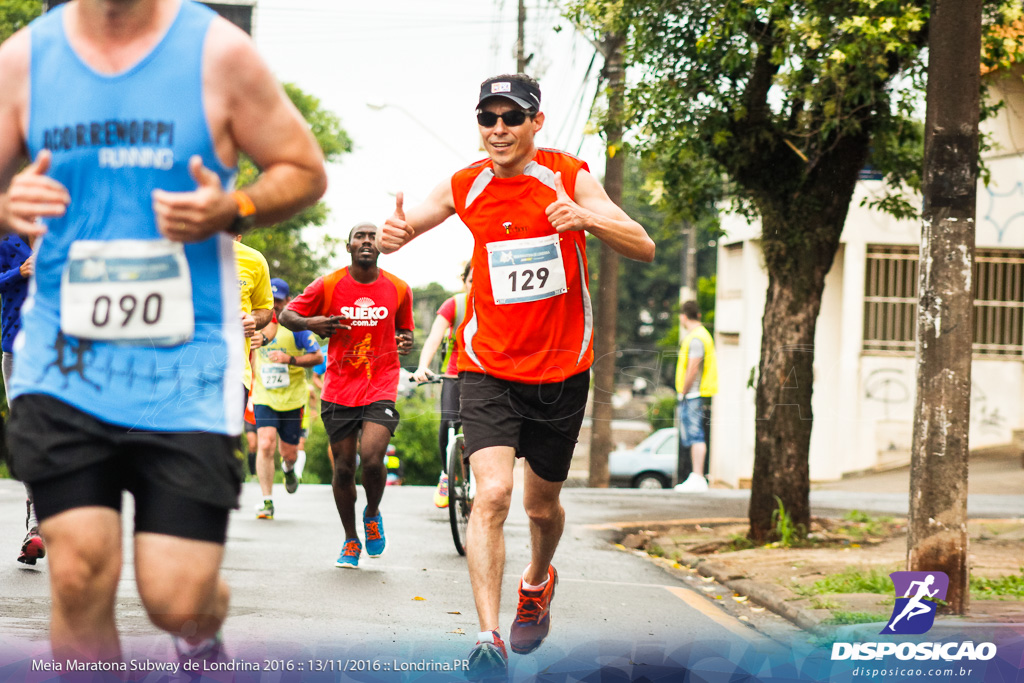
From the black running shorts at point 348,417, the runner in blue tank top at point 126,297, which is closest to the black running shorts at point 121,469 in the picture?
the runner in blue tank top at point 126,297

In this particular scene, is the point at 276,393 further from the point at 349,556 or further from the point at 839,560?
the point at 839,560

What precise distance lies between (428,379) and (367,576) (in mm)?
1715

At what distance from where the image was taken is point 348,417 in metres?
7.55

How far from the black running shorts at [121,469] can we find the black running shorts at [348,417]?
488cm

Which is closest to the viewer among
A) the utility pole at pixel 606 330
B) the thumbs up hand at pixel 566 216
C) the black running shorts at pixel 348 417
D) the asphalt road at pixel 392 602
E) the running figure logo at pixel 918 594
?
the thumbs up hand at pixel 566 216

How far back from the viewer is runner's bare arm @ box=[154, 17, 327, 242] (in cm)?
259

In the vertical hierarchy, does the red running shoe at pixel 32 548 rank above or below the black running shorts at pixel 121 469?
below

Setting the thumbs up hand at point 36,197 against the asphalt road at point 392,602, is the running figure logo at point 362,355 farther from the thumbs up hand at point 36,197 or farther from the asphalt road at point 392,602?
the thumbs up hand at point 36,197

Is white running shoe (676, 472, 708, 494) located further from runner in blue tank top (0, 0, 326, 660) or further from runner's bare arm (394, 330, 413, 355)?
runner in blue tank top (0, 0, 326, 660)

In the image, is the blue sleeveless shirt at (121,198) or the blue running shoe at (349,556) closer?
the blue sleeveless shirt at (121,198)

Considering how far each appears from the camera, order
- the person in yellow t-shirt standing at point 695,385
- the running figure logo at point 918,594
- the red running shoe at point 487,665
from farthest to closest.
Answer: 1. the person in yellow t-shirt standing at point 695,385
2. the running figure logo at point 918,594
3. the red running shoe at point 487,665

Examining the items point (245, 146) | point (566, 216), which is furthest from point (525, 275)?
point (245, 146)

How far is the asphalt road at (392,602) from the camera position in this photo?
5160mm

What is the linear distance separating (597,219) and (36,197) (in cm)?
231
